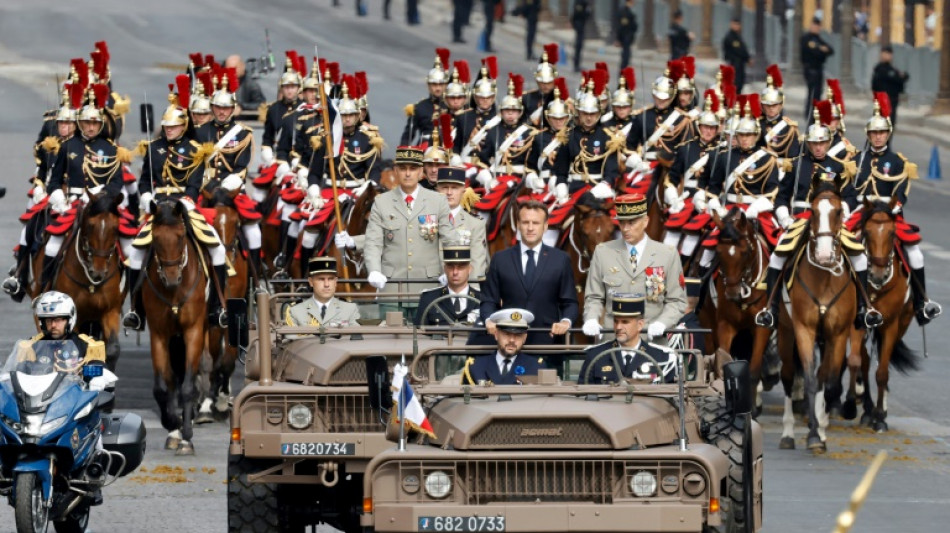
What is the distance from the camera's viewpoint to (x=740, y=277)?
25688 mm

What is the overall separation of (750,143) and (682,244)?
4.12ft

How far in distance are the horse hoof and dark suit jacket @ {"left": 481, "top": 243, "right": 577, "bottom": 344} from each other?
616 cm

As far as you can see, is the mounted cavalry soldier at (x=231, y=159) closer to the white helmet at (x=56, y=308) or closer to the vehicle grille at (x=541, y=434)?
the white helmet at (x=56, y=308)

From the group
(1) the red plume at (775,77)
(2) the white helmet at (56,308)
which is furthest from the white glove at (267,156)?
(2) the white helmet at (56,308)

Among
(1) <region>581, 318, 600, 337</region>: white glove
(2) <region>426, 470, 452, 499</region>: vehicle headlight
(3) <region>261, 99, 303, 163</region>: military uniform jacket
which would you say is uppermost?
(3) <region>261, 99, 303, 163</region>: military uniform jacket

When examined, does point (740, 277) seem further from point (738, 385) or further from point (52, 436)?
point (738, 385)

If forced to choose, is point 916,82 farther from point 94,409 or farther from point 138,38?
point 94,409

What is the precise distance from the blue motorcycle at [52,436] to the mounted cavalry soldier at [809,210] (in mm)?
8081

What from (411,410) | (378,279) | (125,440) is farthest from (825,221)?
(411,410)

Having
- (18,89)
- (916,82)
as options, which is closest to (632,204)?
(916,82)

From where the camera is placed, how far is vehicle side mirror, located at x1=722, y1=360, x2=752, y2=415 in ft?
48.6

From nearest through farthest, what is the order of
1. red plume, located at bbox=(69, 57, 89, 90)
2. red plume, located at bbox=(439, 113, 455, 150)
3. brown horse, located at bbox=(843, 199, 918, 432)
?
brown horse, located at bbox=(843, 199, 918, 432) → red plume, located at bbox=(439, 113, 455, 150) → red plume, located at bbox=(69, 57, 89, 90)

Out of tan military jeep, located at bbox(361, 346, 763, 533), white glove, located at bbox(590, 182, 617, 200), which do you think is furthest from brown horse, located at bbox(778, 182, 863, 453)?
tan military jeep, located at bbox(361, 346, 763, 533)

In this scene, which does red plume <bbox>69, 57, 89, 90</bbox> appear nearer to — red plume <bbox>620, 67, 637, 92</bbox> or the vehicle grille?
red plume <bbox>620, 67, 637, 92</bbox>
